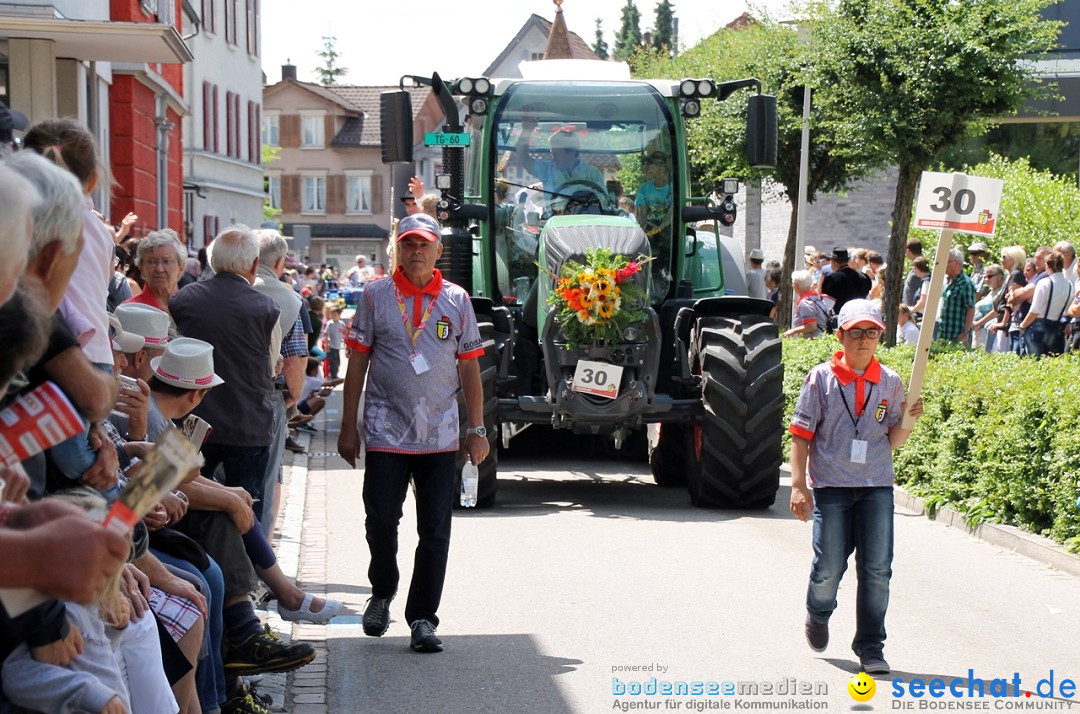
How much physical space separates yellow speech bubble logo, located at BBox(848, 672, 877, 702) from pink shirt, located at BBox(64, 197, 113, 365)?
10.3 feet

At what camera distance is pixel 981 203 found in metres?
8.11

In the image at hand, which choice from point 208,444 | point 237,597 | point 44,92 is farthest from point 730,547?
point 44,92

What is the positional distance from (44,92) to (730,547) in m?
8.62

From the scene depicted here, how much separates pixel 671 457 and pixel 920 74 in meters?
7.42

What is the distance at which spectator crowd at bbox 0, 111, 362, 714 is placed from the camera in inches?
112

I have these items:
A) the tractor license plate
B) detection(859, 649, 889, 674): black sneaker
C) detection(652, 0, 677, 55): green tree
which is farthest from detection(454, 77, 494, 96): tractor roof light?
detection(652, 0, 677, 55): green tree

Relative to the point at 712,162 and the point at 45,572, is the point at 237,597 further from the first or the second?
the point at 712,162

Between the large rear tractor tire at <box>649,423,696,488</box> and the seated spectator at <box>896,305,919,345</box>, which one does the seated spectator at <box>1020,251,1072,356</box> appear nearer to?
the seated spectator at <box>896,305,919,345</box>

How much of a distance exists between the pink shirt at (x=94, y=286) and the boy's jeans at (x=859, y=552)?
10.2 ft

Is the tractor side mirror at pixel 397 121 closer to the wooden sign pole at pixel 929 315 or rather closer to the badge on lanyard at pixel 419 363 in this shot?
the badge on lanyard at pixel 419 363

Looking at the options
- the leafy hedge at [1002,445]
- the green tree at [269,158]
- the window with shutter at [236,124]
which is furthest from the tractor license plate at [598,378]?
the green tree at [269,158]

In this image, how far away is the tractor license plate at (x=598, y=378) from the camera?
11000mm

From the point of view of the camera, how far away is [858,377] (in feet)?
22.4

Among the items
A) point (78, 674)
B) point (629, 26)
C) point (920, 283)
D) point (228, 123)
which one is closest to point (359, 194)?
point (629, 26)
